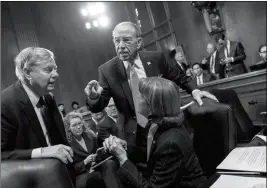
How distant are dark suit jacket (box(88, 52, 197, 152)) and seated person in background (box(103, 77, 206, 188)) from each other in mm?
239

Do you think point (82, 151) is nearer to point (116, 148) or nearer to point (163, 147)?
point (116, 148)

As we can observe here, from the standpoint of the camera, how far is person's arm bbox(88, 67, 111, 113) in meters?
0.98

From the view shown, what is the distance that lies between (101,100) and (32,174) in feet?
1.77

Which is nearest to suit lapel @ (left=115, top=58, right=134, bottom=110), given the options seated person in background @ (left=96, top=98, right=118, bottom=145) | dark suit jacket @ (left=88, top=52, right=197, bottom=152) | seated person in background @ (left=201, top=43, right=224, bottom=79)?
dark suit jacket @ (left=88, top=52, right=197, bottom=152)

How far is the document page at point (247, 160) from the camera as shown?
20.3 inches

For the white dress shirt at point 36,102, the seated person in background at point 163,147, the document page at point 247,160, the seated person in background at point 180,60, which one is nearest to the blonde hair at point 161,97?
the seated person in background at point 163,147

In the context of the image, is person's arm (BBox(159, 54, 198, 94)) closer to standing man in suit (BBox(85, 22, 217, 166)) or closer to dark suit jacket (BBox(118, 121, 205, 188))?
standing man in suit (BBox(85, 22, 217, 166))

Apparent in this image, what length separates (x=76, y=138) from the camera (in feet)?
3.95

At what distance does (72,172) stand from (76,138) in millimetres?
436

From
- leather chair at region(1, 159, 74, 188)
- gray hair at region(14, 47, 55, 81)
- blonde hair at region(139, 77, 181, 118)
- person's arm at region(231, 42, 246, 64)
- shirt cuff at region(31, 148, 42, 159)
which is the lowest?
leather chair at region(1, 159, 74, 188)

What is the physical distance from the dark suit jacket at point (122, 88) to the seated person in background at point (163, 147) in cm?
24

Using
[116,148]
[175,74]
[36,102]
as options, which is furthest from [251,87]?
[36,102]

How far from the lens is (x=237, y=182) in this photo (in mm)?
479

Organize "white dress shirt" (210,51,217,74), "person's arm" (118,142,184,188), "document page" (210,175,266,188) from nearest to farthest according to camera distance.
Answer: "document page" (210,175,266,188)
"person's arm" (118,142,184,188)
"white dress shirt" (210,51,217,74)
